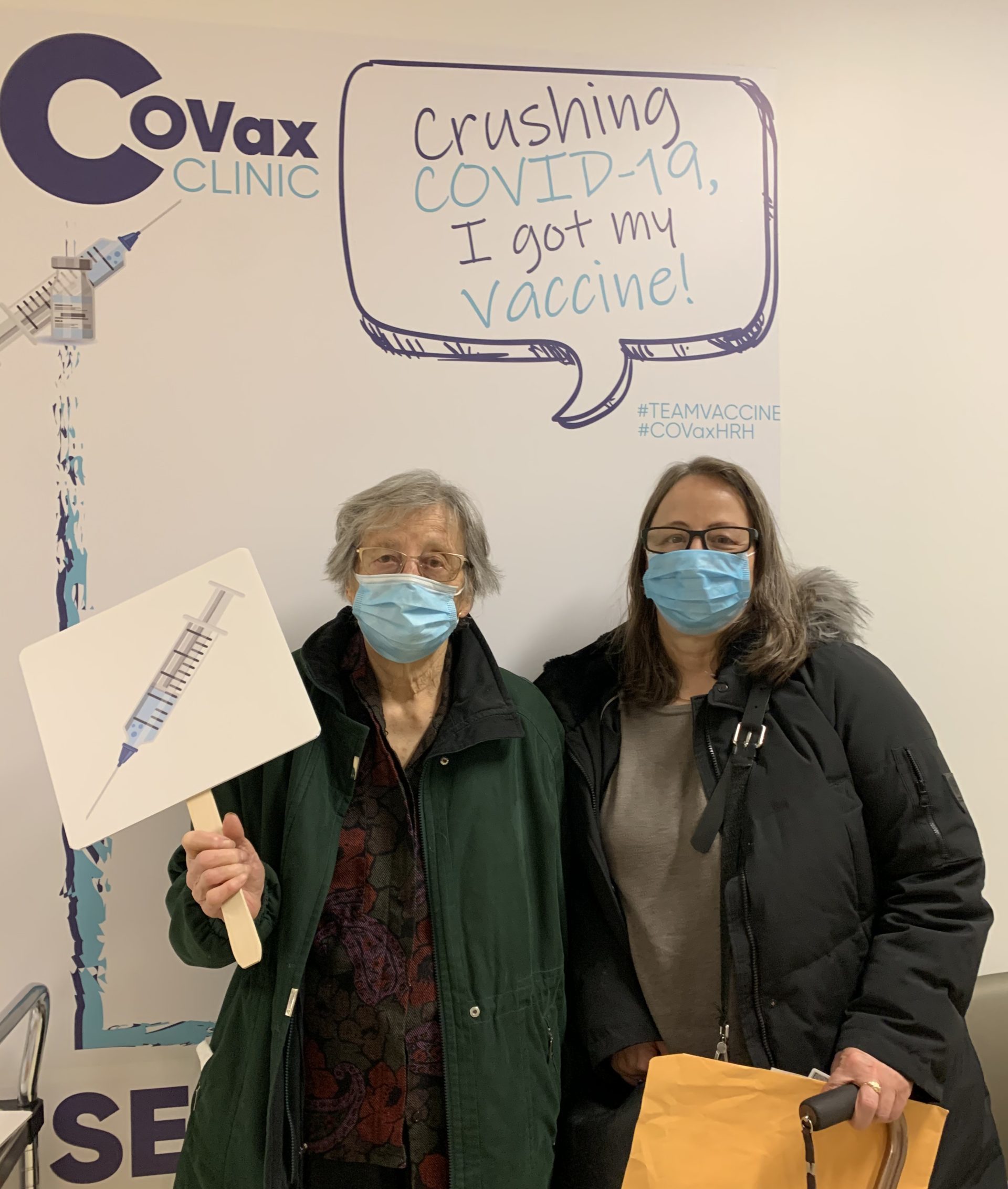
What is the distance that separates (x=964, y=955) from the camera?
4.38ft

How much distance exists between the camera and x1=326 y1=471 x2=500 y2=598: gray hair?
152 cm

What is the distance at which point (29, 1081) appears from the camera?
162 centimetres

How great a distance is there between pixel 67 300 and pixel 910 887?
6.17ft

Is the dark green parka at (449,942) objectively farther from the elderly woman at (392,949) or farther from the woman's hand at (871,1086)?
the woman's hand at (871,1086)

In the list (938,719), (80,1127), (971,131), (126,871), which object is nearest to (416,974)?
(126,871)

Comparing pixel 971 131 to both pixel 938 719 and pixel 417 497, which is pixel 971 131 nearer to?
pixel 938 719

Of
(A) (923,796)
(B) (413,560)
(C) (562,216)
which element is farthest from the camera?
(C) (562,216)

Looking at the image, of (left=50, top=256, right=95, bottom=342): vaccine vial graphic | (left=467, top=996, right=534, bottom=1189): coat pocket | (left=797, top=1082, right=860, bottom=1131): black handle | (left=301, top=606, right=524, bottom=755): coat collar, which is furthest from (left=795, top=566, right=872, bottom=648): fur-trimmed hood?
(left=50, top=256, right=95, bottom=342): vaccine vial graphic

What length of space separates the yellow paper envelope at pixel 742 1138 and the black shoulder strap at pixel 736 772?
330mm

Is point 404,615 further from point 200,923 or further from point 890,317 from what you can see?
point 890,317

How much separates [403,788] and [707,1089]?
64 cm

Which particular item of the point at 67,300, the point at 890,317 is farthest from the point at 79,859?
the point at 890,317

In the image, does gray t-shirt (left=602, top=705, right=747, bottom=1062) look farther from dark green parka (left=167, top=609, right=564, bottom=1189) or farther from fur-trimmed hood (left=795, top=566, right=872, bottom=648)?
fur-trimmed hood (left=795, top=566, right=872, bottom=648)

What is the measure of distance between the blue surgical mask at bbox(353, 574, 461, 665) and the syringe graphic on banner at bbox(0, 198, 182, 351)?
2.85 ft
